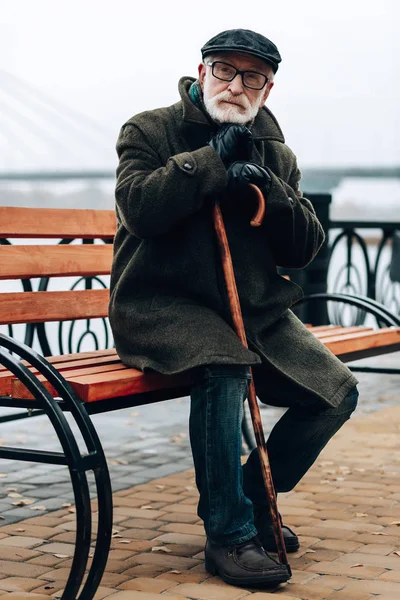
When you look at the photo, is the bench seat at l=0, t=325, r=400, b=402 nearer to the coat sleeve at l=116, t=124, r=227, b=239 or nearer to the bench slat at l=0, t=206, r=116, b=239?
the coat sleeve at l=116, t=124, r=227, b=239

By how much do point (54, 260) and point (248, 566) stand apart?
1.56 m

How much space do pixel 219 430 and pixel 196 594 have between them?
17.8 inches

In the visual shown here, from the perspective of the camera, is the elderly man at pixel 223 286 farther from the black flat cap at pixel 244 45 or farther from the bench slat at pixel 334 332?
the bench slat at pixel 334 332

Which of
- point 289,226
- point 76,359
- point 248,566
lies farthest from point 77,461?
point 289,226

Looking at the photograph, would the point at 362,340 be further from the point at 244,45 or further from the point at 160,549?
the point at 244,45

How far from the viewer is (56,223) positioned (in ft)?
13.8

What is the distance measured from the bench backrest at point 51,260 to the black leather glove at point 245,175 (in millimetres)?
1047

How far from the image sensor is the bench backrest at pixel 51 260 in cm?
388

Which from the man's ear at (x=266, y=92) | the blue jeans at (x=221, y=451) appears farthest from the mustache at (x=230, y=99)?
the blue jeans at (x=221, y=451)

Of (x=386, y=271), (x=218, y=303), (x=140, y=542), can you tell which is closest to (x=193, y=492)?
(x=140, y=542)

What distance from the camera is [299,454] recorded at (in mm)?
3373

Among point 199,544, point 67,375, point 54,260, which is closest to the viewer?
point 67,375

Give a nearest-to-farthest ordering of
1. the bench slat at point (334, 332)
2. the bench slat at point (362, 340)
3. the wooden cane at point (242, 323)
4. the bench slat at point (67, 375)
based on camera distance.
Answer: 1. the bench slat at point (67, 375)
2. the wooden cane at point (242, 323)
3. the bench slat at point (362, 340)
4. the bench slat at point (334, 332)

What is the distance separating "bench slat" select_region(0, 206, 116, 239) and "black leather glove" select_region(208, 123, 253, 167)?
103 cm
